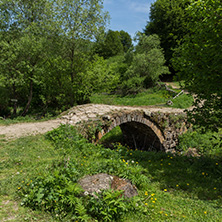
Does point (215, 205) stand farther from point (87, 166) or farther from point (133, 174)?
point (87, 166)

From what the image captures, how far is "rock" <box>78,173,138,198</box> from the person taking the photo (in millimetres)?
4055

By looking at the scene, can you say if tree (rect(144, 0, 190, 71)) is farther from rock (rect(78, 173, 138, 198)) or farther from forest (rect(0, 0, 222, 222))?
rock (rect(78, 173, 138, 198))

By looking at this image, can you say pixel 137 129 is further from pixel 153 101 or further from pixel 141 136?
pixel 153 101

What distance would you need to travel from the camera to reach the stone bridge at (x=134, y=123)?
313 inches

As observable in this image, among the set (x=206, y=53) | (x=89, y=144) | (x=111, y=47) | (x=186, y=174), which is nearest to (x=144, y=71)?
(x=206, y=53)

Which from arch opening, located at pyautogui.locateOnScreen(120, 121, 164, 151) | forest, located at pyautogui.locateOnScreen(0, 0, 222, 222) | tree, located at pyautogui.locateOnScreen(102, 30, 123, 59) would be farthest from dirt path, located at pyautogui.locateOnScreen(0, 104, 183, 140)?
tree, located at pyautogui.locateOnScreen(102, 30, 123, 59)

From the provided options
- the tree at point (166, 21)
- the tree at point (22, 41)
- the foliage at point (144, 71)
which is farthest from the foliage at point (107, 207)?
the tree at point (166, 21)

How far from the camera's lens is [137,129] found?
11.4 m

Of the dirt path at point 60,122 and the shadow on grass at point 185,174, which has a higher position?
the dirt path at point 60,122

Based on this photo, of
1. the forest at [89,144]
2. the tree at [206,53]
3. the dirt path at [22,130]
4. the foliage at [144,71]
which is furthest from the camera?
the foliage at [144,71]

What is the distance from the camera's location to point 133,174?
508 cm

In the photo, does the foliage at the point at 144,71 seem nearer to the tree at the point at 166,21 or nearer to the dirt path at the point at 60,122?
the tree at the point at 166,21

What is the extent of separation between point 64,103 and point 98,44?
4.96m

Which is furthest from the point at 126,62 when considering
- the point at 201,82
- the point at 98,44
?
the point at 201,82
